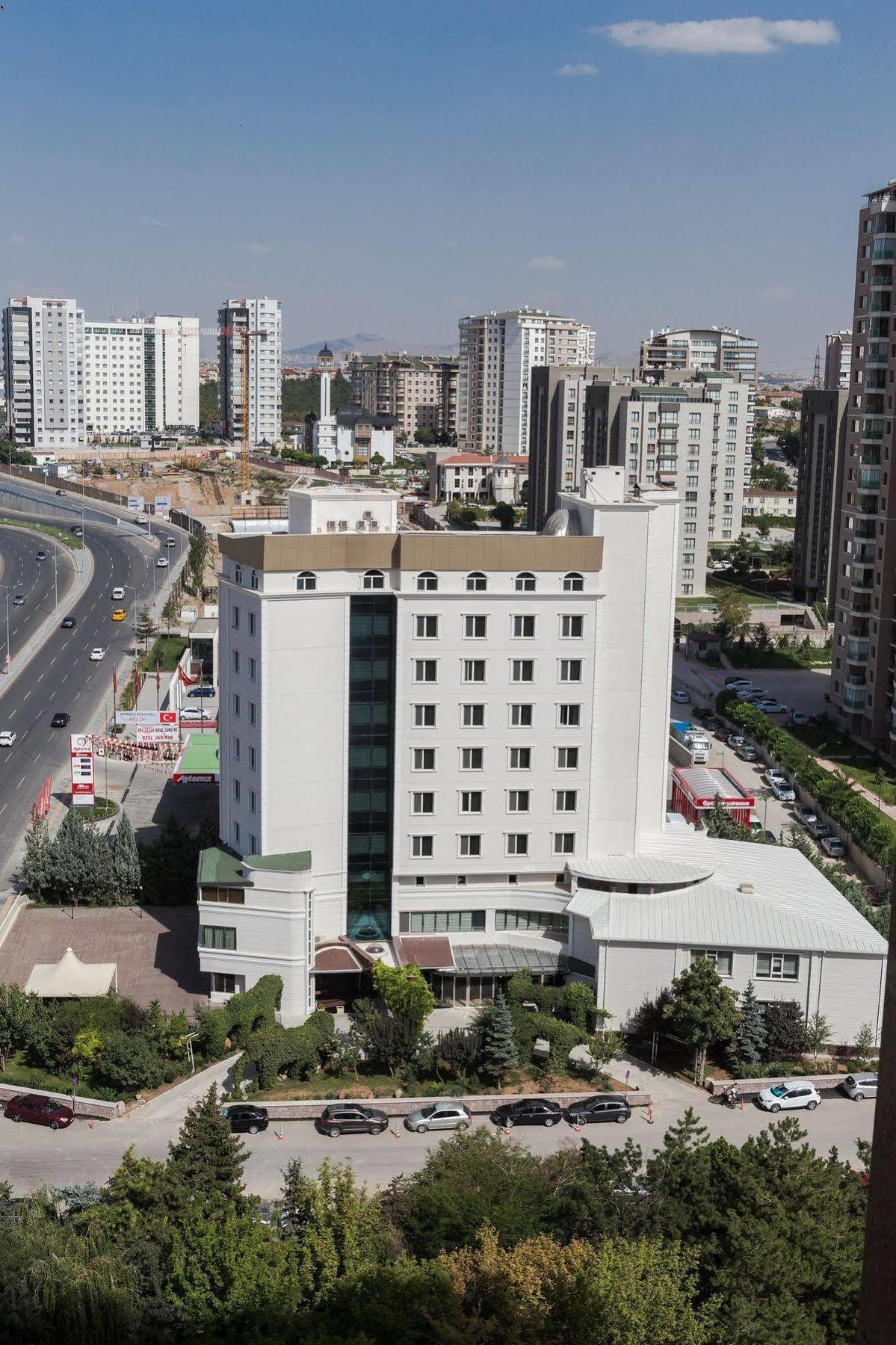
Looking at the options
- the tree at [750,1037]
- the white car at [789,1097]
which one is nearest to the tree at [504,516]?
the tree at [750,1037]

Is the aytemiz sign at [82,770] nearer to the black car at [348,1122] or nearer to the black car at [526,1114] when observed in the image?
the black car at [348,1122]

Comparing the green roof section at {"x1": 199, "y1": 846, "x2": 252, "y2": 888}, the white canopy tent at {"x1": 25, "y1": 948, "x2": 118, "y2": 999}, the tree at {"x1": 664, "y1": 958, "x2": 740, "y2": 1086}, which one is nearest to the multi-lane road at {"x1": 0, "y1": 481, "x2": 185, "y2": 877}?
the white canopy tent at {"x1": 25, "y1": 948, "x2": 118, "y2": 999}

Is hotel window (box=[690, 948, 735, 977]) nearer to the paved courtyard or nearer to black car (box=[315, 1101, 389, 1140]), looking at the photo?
black car (box=[315, 1101, 389, 1140])

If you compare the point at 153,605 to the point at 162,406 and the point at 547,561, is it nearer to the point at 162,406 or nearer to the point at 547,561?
the point at 547,561

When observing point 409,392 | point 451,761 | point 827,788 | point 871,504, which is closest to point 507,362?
point 409,392

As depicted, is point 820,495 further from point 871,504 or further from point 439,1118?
point 439,1118
